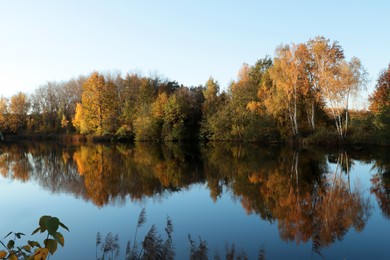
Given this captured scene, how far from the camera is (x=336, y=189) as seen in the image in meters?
13.1

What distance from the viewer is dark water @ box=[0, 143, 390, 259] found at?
7602mm

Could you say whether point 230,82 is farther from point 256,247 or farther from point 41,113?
point 256,247

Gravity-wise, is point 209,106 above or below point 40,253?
above

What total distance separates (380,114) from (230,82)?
89.2 ft

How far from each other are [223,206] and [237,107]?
3523 centimetres

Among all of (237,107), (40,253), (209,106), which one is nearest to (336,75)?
(237,107)

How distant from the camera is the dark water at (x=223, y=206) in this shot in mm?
7602

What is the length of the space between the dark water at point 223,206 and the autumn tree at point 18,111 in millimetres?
49728

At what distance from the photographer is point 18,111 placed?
65125 mm

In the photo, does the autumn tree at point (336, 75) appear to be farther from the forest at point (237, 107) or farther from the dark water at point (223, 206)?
the dark water at point (223, 206)

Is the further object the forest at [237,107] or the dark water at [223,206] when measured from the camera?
the forest at [237,107]

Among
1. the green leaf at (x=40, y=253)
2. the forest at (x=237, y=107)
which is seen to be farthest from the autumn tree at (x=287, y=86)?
the green leaf at (x=40, y=253)

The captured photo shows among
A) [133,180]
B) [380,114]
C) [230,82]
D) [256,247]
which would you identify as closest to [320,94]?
[380,114]

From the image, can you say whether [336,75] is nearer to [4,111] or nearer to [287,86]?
[287,86]
